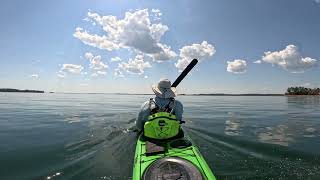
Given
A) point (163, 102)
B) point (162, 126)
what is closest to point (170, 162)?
point (162, 126)

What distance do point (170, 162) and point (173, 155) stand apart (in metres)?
0.73

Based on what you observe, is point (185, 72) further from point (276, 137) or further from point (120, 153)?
point (120, 153)

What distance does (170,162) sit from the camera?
6.25 meters

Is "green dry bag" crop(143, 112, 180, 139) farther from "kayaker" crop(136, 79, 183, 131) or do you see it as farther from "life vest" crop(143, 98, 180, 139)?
"kayaker" crop(136, 79, 183, 131)

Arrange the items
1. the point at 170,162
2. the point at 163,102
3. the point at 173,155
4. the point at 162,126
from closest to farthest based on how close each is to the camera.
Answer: the point at 170,162, the point at 173,155, the point at 162,126, the point at 163,102

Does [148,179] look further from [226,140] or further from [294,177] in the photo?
[226,140]

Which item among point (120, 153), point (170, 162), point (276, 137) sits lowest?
point (120, 153)

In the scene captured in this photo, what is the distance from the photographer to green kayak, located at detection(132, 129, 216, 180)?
581 cm

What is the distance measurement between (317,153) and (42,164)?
9026 millimetres

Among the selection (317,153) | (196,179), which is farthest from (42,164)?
(317,153)

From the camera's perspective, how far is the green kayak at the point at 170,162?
5809 mm

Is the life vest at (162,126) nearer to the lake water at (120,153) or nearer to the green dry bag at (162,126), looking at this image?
the green dry bag at (162,126)

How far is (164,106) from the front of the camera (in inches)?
379

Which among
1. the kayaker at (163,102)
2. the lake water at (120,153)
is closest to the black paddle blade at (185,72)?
the lake water at (120,153)
